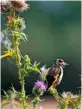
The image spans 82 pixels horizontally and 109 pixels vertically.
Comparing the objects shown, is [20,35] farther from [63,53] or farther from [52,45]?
[52,45]

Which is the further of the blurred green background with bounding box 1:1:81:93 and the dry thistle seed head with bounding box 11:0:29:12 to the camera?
the blurred green background with bounding box 1:1:81:93

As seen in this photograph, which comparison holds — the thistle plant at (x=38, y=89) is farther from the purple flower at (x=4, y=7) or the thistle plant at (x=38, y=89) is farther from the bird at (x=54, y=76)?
the purple flower at (x=4, y=7)

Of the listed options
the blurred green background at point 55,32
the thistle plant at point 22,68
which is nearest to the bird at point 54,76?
the thistle plant at point 22,68

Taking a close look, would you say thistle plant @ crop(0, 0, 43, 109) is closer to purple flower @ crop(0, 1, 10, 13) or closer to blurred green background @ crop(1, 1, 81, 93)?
purple flower @ crop(0, 1, 10, 13)

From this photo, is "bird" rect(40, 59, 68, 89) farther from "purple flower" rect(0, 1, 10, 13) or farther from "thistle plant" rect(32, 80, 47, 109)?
"purple flower" rect(0, 1, 10, 13)

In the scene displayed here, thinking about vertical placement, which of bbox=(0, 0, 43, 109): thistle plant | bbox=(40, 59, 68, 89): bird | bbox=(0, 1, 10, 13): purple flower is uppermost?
bbox=(0, 1, 10, 13): purple flower

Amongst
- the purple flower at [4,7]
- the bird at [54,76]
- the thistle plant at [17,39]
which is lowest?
the bird at [54,76]

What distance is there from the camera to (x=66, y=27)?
6.78 meters

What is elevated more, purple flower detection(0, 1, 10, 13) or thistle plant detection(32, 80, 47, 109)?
purple flower detection(0, 1, 10, 13)

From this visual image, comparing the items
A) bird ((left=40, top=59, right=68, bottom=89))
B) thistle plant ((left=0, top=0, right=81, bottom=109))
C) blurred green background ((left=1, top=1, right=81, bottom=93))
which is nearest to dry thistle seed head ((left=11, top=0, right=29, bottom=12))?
thistle plant ((left=0, top=0, right=81, bottom=109))

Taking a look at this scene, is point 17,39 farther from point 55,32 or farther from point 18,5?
point 55,32

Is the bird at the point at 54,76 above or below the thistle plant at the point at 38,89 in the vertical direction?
above

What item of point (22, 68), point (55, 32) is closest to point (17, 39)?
point (22, 68)

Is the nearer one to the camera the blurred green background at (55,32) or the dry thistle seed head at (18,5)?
the dry thistle seed head at (18,5)
